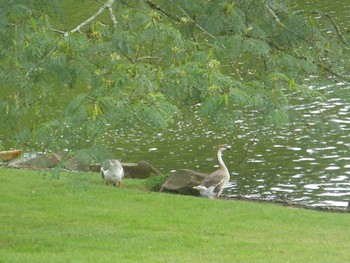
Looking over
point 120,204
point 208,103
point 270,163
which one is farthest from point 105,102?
point 270,163

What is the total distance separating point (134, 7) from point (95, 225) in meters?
5.13

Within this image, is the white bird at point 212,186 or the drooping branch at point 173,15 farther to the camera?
the white bird at point 212,186

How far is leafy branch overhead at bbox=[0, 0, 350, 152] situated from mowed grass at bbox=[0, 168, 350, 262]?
1.11 m

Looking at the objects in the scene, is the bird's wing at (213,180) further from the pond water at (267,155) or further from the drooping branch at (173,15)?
the drooping branch at (173,15)

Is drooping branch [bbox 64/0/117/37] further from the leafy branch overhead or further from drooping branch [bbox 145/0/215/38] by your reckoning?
drooping branch [bbox 145/0/215/38]

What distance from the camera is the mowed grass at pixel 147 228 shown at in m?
11.1

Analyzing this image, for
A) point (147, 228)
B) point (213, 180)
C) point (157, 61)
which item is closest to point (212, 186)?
point (213, 180)

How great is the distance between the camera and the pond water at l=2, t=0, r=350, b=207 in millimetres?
18812

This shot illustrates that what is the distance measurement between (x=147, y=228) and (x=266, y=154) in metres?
8.79

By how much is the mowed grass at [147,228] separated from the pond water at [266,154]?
2.76 meters

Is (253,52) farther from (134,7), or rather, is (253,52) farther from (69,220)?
(69,220)

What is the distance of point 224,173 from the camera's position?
59.5ft

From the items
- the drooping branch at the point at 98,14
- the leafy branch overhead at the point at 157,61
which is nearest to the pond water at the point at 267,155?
the leafy branch overhead at the point at 157,61

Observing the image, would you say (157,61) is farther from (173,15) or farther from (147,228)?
(147,228)
